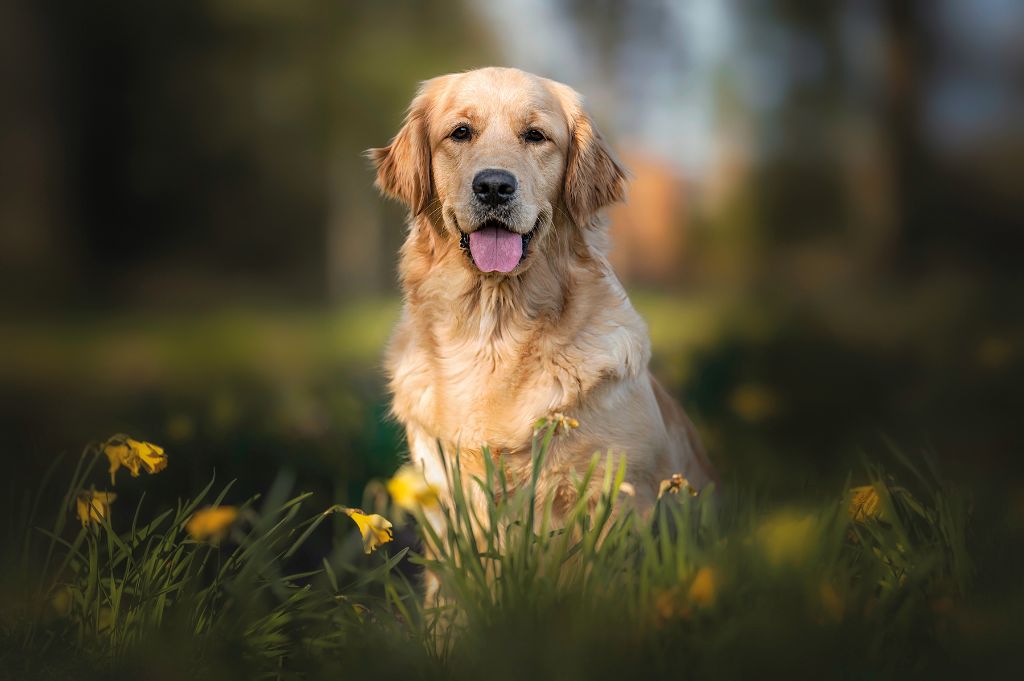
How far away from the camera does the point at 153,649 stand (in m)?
1.98

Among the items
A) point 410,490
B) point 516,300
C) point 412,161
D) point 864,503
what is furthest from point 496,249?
point 864,503

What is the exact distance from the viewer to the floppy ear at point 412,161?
3.01 metres

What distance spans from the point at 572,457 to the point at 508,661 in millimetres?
881

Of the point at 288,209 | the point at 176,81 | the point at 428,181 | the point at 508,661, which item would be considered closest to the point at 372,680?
the point at 508,661

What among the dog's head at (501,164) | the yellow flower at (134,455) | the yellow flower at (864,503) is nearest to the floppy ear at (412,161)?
the dog's head at (501,164)

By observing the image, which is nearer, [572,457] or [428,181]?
[572,457]

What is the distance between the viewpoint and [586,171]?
2947 mm

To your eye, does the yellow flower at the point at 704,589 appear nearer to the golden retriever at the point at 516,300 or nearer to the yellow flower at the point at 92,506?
the golden retriever at the point at 516,300

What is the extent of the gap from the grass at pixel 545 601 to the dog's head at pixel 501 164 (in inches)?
31.7

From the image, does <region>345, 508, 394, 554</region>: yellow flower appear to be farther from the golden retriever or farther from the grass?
the golden retriever

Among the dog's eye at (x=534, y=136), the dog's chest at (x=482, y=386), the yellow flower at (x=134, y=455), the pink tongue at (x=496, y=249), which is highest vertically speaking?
the dog's eye at (x=534, y=136)

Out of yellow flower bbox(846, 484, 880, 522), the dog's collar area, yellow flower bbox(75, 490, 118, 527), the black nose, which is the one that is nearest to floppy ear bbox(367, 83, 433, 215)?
the dog's collar area

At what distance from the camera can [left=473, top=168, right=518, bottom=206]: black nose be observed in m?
2.62

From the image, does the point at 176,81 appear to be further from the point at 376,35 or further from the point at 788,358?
the point at 788,358
